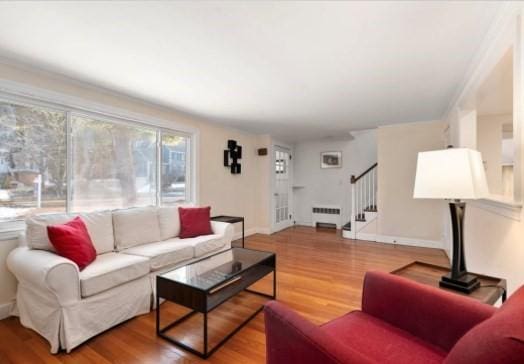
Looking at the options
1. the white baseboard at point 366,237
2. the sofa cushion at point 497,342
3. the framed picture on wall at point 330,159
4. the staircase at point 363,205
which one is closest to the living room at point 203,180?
the sofa cushion at point 497,342

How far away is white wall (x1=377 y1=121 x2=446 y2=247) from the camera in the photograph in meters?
4.40

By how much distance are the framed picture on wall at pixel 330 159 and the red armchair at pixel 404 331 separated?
5.07 m

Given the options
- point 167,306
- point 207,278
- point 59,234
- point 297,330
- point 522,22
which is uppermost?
point 522,22

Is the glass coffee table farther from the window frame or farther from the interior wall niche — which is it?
the interior wall niche

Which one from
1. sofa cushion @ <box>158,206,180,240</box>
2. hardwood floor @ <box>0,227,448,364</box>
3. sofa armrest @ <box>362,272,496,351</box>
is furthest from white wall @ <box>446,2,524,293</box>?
sofa cushion @ <box>158,206,180,240</box>

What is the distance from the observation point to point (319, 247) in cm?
450

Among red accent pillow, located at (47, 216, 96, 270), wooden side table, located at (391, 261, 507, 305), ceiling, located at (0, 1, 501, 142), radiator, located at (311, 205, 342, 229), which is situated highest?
ceiling, located at (0, 1, 501, 142)

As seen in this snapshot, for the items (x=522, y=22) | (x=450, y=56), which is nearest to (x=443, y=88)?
(x=450, y=56)

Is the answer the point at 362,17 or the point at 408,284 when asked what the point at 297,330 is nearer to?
the point at 408,284

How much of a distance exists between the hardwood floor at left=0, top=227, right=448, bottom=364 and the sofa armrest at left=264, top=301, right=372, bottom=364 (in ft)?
2.67

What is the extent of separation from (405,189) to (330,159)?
2124mm

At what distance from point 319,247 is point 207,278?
2.93m

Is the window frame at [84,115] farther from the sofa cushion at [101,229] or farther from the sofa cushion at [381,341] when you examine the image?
the sofa cushion at [381,341]

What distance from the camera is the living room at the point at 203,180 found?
1.36 m
